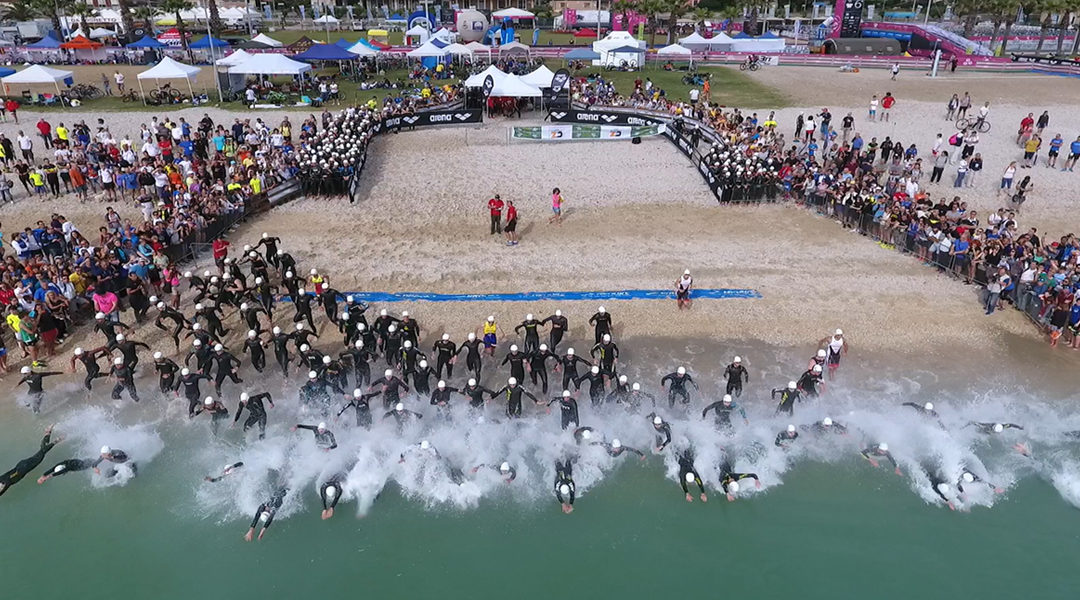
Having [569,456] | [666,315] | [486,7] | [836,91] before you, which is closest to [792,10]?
[486,7]

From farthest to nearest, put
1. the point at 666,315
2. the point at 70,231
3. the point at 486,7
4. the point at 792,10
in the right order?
the point at 486,7 < the point at 792,10 < the point at 70,231 < the point at 666,315

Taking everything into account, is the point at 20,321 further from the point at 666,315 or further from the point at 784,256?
the point at 784,256

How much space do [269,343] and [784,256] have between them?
529 inches

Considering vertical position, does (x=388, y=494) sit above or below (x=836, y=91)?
below

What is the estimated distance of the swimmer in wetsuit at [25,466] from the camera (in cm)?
1073

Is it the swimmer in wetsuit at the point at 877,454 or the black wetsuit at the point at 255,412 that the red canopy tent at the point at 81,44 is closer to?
the black wetsuit at the point at 255,412

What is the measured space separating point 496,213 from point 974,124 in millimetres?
22107

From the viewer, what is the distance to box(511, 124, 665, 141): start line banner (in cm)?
2841

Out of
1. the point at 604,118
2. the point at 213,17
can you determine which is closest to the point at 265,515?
the point at 604,118

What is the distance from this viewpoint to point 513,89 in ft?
98.3

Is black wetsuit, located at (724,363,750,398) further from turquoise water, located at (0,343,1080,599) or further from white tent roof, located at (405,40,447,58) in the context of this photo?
white tent roof, located at (405,40,447,58)

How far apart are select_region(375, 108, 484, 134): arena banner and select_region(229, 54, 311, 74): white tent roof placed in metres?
7.40

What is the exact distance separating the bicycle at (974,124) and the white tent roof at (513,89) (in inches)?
707

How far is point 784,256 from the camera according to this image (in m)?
18.2
